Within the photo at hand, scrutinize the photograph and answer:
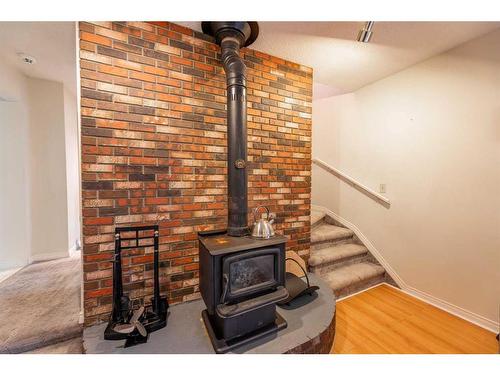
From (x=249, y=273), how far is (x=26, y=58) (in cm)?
308

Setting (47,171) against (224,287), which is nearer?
(224,287)

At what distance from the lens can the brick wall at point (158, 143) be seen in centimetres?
154

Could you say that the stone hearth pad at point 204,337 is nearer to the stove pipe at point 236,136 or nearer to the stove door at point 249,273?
the stove door at point 249,273

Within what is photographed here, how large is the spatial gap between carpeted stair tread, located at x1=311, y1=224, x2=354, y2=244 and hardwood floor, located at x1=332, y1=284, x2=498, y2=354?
75cm

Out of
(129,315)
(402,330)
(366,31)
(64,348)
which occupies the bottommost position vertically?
(402,330)

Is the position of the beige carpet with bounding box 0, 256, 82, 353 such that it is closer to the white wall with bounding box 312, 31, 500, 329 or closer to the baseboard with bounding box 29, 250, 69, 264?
the baseboard with bounding box 29, 250, 69, 264

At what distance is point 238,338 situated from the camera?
1.36 meters

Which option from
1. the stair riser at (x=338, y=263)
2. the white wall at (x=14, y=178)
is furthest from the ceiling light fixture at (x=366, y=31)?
the white wall at (x=14, y=178)

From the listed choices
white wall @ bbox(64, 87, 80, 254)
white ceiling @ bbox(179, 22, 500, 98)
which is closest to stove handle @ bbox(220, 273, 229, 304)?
white ceiling @ bbox(179, 22, 500, 98)

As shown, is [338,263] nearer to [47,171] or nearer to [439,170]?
[439,170]

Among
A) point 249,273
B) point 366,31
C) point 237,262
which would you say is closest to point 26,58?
point 237,262

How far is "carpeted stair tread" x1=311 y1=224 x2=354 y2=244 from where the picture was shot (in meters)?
2.82

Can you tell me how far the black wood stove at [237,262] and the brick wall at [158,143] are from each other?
0.34 meters
